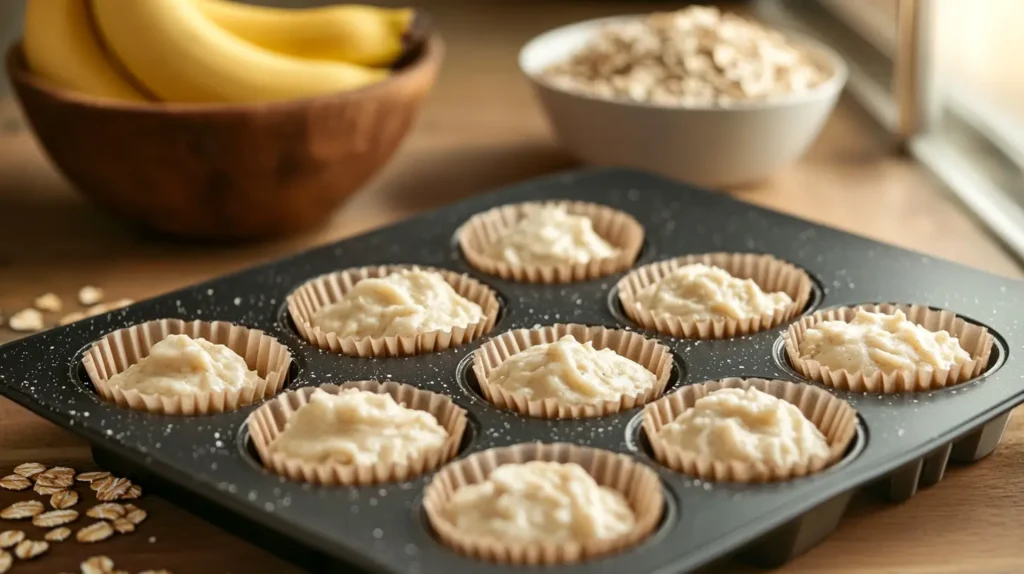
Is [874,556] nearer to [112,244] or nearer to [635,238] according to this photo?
[635,238]

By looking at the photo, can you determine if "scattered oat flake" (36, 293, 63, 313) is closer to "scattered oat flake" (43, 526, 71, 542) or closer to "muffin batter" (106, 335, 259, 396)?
"muffin batter" (106, 335, 259, 396)

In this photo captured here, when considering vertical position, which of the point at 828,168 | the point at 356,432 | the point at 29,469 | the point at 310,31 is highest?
the point at 310,31

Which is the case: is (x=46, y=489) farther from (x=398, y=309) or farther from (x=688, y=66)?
(x=688, y=66)

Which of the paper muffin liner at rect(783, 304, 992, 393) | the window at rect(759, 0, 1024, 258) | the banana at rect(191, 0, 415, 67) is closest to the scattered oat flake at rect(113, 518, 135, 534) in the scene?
the paper muffin liner at rect(783, 304, 992, 393)

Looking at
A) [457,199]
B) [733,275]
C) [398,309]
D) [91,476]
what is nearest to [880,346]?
[733,275]

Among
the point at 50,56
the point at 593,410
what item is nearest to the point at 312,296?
the point at 593,410

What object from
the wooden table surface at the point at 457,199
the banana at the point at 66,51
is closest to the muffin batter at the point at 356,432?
the wooden table surface at the point at 457,199
